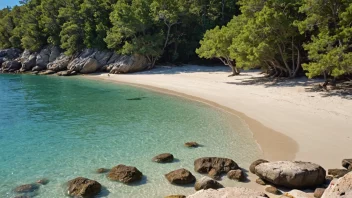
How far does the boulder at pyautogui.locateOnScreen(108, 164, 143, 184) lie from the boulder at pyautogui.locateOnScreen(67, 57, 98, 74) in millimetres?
37878

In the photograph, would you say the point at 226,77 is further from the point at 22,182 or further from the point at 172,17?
the point at 22,182

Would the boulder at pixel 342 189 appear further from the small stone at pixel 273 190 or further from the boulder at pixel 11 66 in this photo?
the boulder at pixel 11 66

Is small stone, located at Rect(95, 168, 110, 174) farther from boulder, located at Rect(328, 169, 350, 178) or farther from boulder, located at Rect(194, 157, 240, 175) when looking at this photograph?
boulder, located at Rect(328, 169, 350, 178)

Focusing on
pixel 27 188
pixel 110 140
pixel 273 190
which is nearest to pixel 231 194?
pixel 273 190

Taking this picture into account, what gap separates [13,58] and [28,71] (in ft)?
26.9

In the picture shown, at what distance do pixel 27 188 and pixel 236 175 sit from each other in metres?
6.59

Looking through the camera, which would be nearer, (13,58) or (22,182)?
(22,182)

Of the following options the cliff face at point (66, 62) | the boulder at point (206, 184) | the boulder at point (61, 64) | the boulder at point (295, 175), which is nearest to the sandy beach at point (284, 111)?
the boulder at point (295, 175)

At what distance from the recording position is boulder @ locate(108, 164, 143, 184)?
31.3ft

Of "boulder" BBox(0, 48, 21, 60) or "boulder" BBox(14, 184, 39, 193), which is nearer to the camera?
"boulder" BBox(14, 184, 39, 193)

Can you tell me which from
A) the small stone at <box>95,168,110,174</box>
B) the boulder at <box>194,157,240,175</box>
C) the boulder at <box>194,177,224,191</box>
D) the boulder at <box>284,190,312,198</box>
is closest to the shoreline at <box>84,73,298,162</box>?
the boulder at <box>194,157,240,175</box>

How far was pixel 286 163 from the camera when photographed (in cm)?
918

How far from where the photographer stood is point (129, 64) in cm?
4247

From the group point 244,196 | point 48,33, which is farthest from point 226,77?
point 48,33
